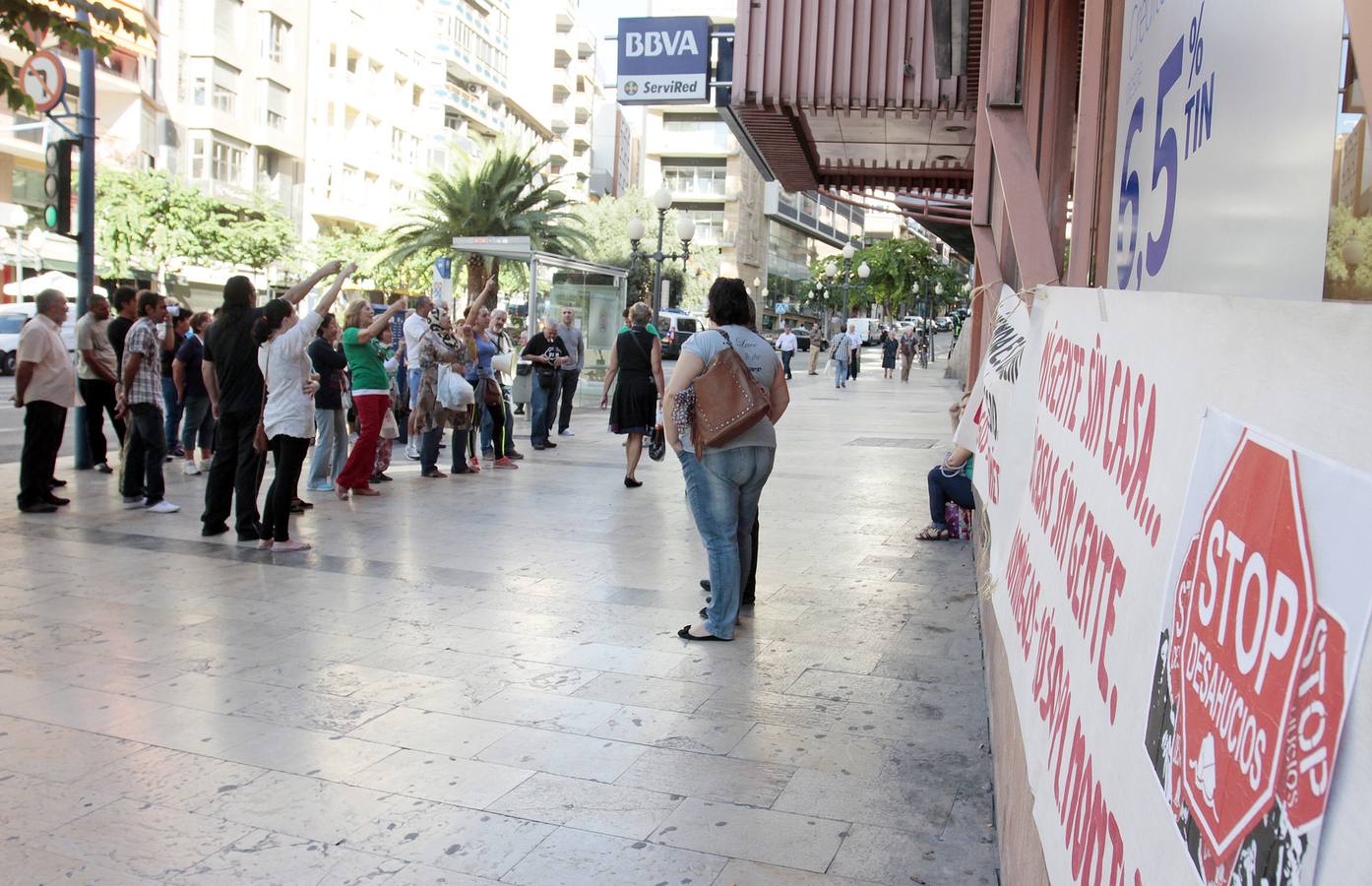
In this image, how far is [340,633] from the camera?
6094 millimetres

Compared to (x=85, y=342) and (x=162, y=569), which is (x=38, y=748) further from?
(x=85, y=342)

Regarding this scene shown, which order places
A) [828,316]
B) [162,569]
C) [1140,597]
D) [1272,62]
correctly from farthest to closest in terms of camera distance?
[828,316]
[162,569]
[1272,62]
[1140,597]

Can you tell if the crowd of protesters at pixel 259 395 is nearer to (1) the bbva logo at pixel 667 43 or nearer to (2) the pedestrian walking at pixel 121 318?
(2) the pedestrian walking at pixel 121 318

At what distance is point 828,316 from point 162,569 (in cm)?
7752

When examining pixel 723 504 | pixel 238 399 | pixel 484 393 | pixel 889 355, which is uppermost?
pixel 889 355

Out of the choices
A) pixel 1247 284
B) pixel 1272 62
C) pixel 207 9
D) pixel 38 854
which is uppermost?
pixel 207 9

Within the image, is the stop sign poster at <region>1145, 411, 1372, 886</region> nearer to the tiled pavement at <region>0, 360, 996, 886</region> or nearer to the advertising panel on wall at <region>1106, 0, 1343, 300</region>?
the advertising panel on wall at <region>1106, 0, 1343, 300</region>

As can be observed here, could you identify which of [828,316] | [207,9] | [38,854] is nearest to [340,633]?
[38,854]

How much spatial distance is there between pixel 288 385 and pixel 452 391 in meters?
3.57

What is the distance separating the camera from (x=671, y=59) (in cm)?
1226

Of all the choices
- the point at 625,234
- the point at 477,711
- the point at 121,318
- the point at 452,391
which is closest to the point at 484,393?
the point at 452,391

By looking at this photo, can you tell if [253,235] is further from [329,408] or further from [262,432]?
[262,432]

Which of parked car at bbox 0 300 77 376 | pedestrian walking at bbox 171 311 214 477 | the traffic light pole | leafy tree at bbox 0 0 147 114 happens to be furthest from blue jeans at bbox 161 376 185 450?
parked car at bbox 0 300 77 376

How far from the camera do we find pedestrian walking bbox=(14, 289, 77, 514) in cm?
906
